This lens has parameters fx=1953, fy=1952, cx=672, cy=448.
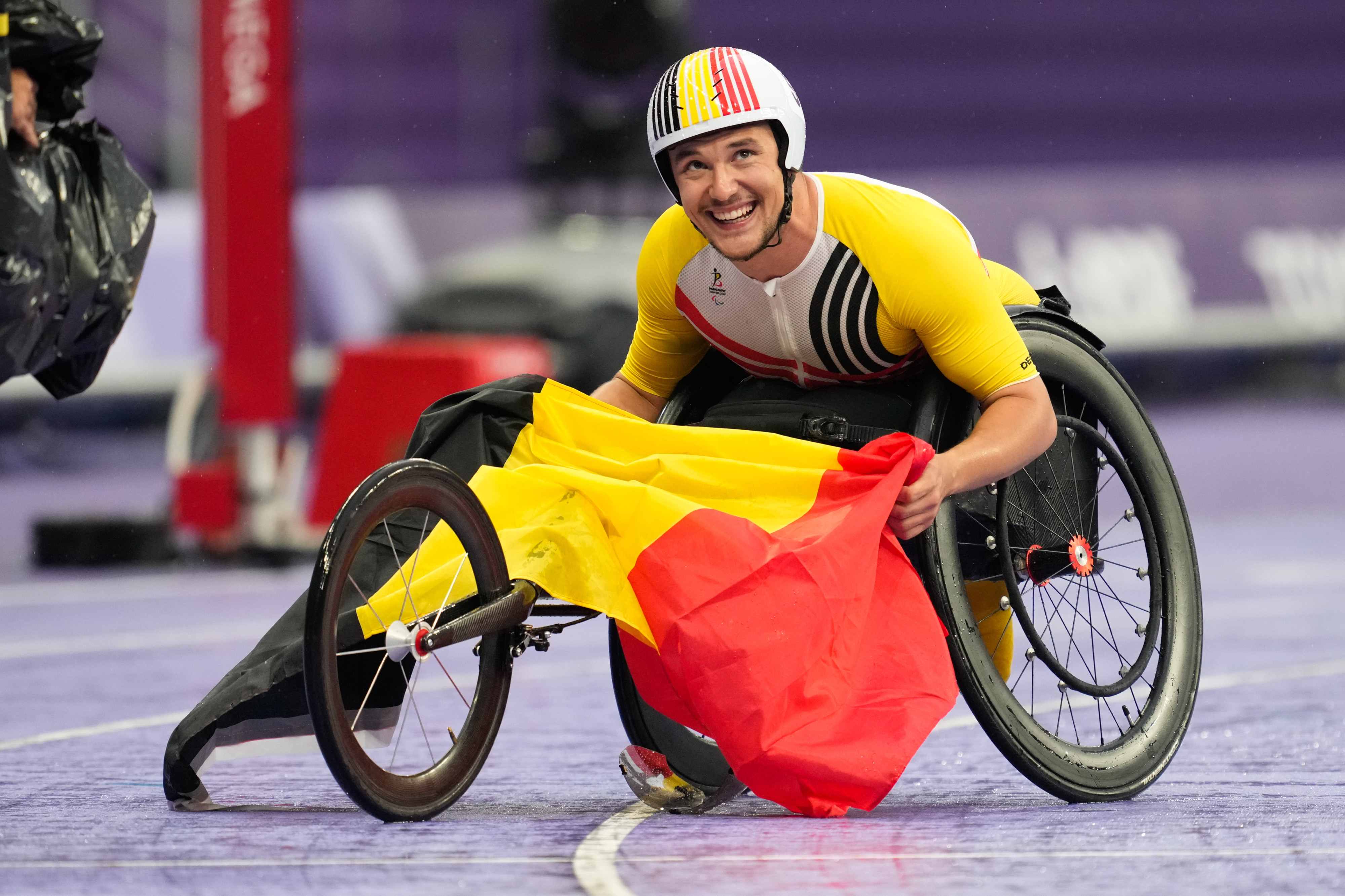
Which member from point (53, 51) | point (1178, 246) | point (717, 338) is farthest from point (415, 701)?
point (1178, 246)

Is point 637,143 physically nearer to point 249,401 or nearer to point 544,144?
point 544,144

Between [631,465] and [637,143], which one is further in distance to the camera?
[637,143]

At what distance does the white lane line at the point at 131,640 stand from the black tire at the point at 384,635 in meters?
2.98

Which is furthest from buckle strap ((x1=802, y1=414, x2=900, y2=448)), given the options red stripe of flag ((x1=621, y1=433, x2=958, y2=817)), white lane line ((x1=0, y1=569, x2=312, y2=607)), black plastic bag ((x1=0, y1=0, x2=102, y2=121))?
white lane line ((x1=0, y1=569, x2=312, y2=607))

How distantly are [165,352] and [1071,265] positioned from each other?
724cm

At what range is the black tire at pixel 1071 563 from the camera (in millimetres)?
3779

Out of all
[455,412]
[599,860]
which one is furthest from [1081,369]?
[599,860]

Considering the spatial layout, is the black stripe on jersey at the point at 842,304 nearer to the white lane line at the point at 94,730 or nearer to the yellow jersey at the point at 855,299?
the yellow jersey at the point at 855,299

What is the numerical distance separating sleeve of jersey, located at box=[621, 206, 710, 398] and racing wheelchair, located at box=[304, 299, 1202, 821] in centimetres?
5

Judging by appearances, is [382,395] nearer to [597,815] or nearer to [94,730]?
[94,730]

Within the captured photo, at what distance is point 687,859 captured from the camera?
10.9ft

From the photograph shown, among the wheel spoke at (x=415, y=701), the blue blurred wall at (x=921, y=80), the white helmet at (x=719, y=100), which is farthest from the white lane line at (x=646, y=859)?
the blue blurred wall at (x=921, y=80)

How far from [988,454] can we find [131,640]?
4.05 metres

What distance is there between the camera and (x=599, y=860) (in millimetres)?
3299
